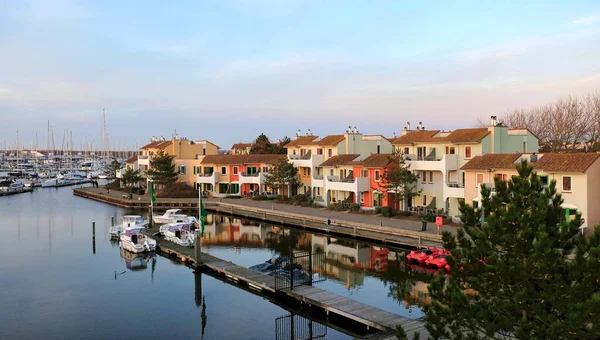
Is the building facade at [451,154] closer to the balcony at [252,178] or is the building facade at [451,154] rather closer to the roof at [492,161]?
the roof at [492,161]

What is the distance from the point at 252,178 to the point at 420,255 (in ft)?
121

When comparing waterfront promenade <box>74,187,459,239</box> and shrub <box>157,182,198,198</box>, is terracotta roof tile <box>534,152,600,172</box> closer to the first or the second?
waterfront promenade <box>74,187,459,239</box>

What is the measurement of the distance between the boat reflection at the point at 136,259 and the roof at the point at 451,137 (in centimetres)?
2678

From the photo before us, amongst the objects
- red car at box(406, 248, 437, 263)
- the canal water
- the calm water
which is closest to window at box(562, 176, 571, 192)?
red car at box(406, 248, 437, 263)

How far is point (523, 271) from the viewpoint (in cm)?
1139

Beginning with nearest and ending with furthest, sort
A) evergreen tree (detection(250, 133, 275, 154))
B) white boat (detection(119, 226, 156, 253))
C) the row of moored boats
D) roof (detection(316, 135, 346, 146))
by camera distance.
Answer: white boat (detection(119, 226, 156, 253)) → the row of moored boats → roof (detection(316, 135, 346, 146)) → evergreen tree (detection(250, 133, 275, 154))

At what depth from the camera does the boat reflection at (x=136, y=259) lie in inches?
1353

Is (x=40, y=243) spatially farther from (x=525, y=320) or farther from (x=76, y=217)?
(x=525, y=320)

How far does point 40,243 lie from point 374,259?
27.3 metres

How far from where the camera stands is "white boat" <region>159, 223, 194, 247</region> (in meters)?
39.9

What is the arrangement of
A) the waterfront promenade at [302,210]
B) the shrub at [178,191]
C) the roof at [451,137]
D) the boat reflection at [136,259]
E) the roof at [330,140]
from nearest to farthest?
the boat reflection at [136,259]
the waterfront promenade at [302,210]
the roof at [451,137]
the roof at [330,140]
the shrub at [178,191]

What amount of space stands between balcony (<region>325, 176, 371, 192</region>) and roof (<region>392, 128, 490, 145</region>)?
5263 millimetres

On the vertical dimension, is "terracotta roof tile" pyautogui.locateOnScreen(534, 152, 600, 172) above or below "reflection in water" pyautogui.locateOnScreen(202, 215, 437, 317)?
above

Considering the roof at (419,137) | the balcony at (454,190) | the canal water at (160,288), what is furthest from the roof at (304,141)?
the balcony at (454,190)
